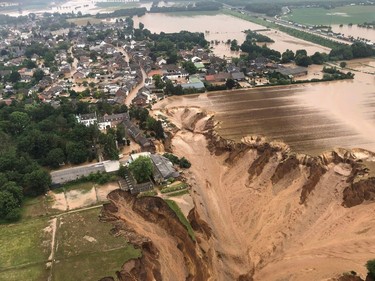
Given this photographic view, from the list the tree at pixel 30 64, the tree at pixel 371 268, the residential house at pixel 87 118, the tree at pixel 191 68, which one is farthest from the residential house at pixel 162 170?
the tree at pixel 30 64

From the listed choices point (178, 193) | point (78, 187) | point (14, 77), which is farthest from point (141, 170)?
point (14, 77)

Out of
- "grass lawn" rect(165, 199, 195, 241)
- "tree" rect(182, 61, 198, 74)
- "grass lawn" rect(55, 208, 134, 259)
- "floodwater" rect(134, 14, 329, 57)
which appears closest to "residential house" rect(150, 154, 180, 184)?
"grass lawn" rect(165, 199, 195, 241)

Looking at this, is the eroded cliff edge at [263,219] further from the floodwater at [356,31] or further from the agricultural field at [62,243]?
the floodwater at [356,31]

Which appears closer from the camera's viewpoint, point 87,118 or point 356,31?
point 87,118

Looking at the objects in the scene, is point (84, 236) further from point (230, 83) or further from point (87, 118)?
point (230, 83)

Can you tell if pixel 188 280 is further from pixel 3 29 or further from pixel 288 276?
pixel 3 29

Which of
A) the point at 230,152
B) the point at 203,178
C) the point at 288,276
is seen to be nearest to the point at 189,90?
the point at 230,152
